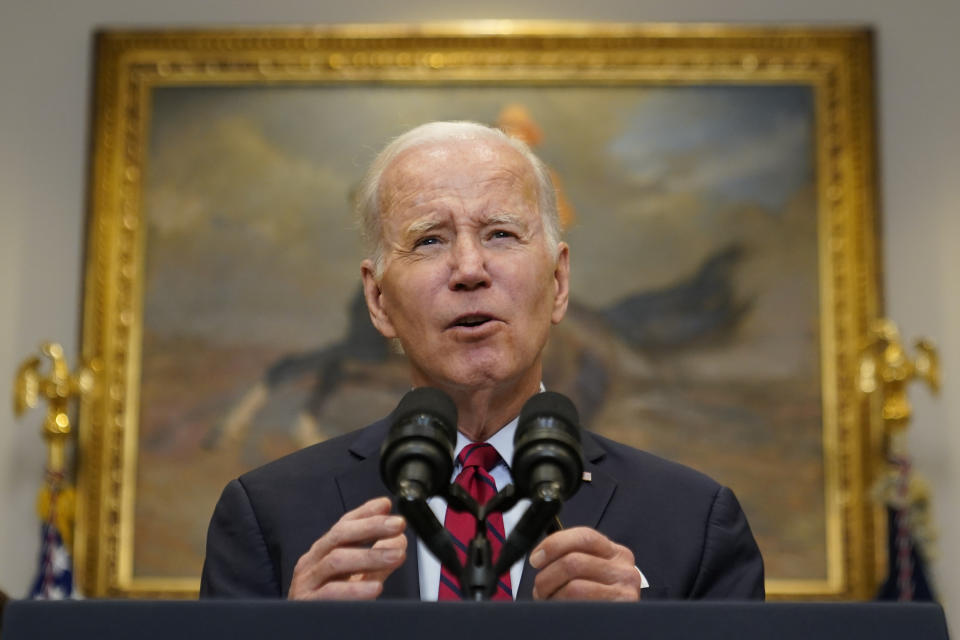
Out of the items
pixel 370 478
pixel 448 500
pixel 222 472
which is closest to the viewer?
pixel 448 500

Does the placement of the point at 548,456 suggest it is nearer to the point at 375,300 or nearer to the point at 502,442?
the point at 502,442

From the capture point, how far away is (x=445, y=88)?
231 inches

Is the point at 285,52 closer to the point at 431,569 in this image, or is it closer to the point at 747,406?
the point at 747,406

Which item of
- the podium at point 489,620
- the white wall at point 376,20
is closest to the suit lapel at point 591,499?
the podium at point 489,620

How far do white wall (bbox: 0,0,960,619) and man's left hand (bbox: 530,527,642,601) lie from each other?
13.5 feet

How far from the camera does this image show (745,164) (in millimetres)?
5840

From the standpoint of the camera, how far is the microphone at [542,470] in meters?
1.69

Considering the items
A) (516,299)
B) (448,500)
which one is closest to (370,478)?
(516,299)

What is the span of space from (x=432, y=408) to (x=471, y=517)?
28.6 inches

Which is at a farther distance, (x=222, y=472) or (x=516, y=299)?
(x=222, y=472)

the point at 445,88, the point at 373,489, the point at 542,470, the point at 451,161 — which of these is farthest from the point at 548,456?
the point at 445,88

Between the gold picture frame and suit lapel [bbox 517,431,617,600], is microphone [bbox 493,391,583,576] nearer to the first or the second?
suit lapel [bbox 517,431,617,600]

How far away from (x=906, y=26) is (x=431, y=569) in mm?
4421

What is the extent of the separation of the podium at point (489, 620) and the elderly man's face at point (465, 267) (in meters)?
1.10
